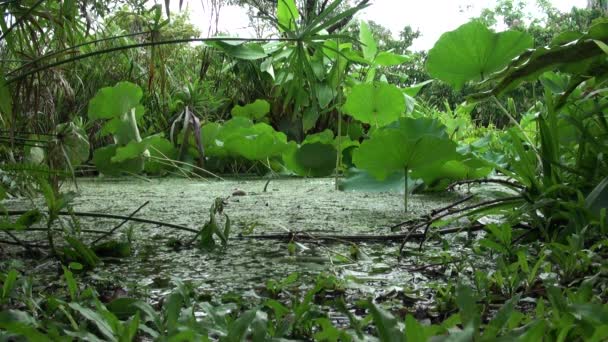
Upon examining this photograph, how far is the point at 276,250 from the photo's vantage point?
107 centimetres

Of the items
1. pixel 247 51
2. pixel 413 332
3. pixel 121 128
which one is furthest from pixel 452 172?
pixel 121 128

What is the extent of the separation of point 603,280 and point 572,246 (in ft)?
0.21

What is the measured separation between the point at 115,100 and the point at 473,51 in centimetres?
163

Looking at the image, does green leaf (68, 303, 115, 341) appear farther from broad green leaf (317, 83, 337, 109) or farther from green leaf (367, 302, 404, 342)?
broad green leaf (317, 83, 337, 109)

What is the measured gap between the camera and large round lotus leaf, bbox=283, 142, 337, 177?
2.38 meters

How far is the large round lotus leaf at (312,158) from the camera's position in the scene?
238 cm

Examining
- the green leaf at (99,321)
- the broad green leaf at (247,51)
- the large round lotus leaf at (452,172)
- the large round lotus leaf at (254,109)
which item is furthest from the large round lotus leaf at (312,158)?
the green leaf at (99,321)

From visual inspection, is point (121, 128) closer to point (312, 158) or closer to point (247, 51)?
point (247, 51)

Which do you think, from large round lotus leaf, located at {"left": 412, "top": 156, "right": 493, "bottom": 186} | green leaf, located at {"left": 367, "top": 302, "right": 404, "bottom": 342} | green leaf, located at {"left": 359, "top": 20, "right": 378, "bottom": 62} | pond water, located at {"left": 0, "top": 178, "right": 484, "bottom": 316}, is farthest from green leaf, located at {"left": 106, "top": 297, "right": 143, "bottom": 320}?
green leaf, located at {"left": 359, "top": 20, "right": 378, "bottom": 62}

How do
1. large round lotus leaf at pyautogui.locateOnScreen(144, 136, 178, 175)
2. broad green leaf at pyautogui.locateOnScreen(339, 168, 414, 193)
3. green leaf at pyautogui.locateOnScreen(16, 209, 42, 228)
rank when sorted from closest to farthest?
green leaf at pyautogui.locateOnScreen(16, 209, 42, 228) < broad green leaf at pyautogui.locateOnScreen(339, 168, 414, 193) < large round lotus leaf at pyautogui.locateOnScreen(144, 136, 178, 175)

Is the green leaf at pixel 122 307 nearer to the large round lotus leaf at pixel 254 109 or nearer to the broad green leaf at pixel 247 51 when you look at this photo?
the broad green leaf at pixel 247 51

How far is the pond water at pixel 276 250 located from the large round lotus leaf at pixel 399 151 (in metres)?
0.12

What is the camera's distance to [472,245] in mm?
1037

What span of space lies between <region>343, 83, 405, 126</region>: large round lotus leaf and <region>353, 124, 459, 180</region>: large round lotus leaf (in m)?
0.59
